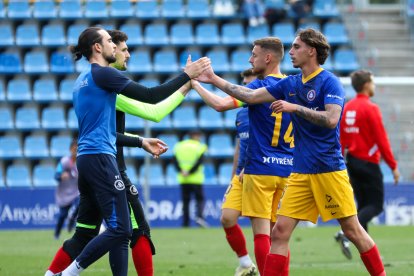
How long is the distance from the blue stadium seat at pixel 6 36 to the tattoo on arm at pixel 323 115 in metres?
18.2

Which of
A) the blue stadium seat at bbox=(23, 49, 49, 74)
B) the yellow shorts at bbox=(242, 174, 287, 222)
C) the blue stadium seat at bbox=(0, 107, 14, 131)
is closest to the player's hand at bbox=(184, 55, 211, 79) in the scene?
the yellow shorts at bbox=(242, 174, 287, 222)

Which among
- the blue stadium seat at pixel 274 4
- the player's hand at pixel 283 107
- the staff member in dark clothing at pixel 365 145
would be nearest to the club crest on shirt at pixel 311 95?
the player's hand at pixel 283 107

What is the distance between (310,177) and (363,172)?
565 centimetres

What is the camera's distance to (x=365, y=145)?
14.0 meters

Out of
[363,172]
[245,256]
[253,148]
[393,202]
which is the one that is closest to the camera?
[253,148]

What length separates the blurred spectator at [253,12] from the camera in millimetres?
26159

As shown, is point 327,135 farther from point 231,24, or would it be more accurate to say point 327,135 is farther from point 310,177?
point 231,24

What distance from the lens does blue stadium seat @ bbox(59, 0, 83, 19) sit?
25.8 m

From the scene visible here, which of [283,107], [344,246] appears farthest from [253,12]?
[283,107]

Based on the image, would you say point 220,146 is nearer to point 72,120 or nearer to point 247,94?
point 72,120

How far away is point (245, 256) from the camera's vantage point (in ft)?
36.3

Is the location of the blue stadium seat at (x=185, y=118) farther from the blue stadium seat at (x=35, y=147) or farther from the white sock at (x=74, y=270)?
the white sock at (x=74, y=270)

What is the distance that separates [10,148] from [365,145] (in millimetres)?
12379

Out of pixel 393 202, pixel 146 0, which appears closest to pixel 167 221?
pixel 393 202
